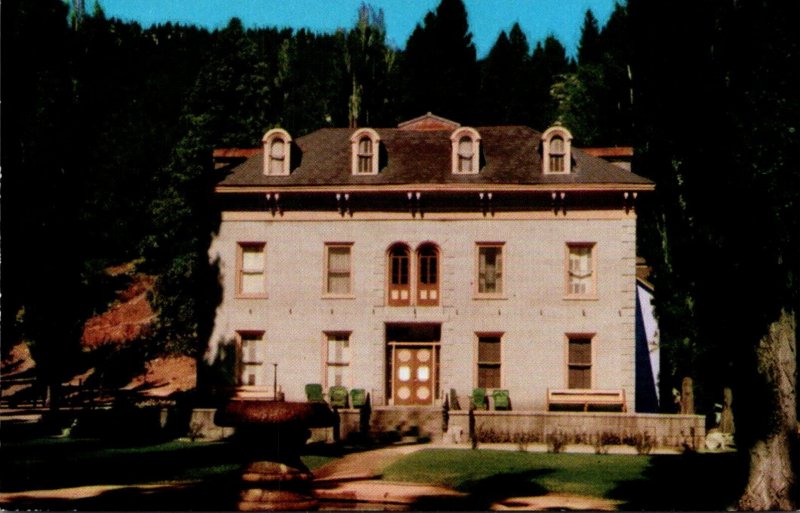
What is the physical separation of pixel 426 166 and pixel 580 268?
18.9 feet

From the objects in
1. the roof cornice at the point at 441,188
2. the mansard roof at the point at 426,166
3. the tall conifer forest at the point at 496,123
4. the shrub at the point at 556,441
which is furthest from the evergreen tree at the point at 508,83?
the shrub at the point at 556,441

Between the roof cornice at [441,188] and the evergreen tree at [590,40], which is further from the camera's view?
the roof cornice at [441,188]

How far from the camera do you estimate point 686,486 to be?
1789 cm

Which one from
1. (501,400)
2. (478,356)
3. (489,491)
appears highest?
(478,356)

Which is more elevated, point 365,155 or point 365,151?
point 365,151

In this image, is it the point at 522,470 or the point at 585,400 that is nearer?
the point at 522,470

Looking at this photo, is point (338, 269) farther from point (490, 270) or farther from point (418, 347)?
point (490, 270)

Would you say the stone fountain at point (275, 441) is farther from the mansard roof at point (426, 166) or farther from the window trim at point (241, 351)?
the mansard roof at point (426, 166)

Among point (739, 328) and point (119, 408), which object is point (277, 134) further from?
point (739, 328)

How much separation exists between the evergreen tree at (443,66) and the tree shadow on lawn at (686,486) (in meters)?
13.6

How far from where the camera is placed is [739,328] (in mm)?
14859

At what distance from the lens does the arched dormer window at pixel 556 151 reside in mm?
30125

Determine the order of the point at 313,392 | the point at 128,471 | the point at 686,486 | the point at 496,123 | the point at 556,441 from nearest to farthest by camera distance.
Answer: the point at 686,486 < the point at 128,471 < the point at 556,441 < the point at 313,392 < the point at 496,123

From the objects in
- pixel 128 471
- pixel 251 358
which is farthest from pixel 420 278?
pixel 128 471
